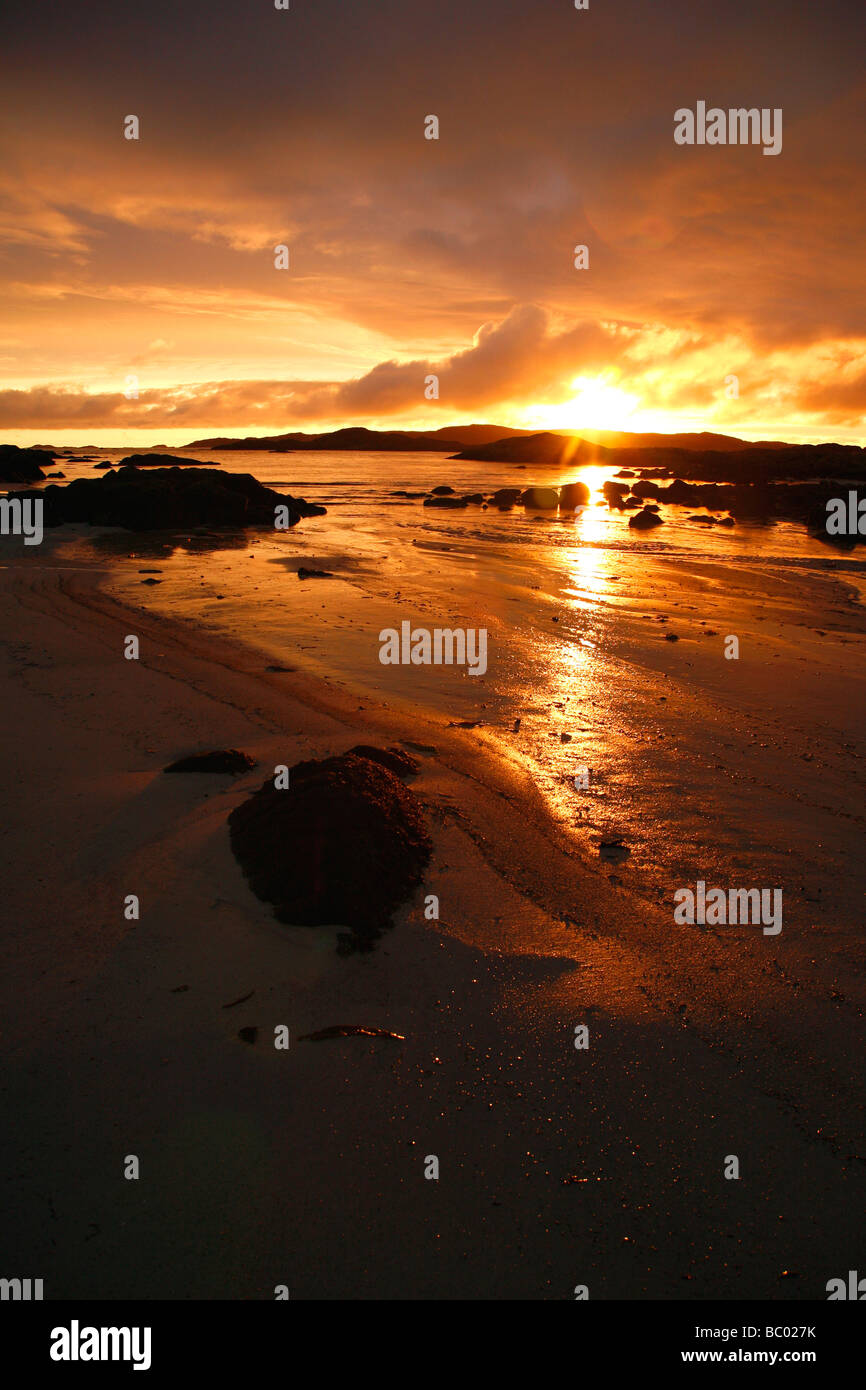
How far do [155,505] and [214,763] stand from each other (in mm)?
23332

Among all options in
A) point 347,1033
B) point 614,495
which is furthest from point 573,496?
point 347,1033

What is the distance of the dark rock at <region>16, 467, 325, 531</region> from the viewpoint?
26.5 metres

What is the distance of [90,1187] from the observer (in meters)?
2.96

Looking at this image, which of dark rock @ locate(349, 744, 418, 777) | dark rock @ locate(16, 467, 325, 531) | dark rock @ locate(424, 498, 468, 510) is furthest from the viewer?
dark rock @ locate(424, 498, 468, 510)

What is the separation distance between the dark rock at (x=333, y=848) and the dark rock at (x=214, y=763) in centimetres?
101

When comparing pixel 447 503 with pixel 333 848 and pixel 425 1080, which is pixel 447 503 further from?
pixel 425 1080

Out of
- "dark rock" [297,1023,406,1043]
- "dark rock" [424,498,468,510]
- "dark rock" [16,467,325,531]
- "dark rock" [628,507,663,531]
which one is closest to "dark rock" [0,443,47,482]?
"dark rock" [16,467,325,531]

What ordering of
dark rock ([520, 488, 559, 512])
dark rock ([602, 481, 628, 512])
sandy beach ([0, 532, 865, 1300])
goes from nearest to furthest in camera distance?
sandy beach ([0, 532, 865, 1300]), dark rock ([520, 488, 559, 512]), dark rock ([602, 481, 628, 512])

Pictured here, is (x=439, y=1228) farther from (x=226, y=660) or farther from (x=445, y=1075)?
(x=226, y=660)

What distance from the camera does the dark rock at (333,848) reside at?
4.49 metres

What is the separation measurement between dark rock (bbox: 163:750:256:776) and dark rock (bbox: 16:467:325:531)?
73.8 ft

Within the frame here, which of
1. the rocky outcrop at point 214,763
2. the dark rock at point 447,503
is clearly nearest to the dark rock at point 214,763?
the rocky outcrop at point 214,763

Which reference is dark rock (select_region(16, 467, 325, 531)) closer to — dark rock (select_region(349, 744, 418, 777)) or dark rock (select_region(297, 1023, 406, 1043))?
dark rock (select_region(349, 744, 418, 777))
